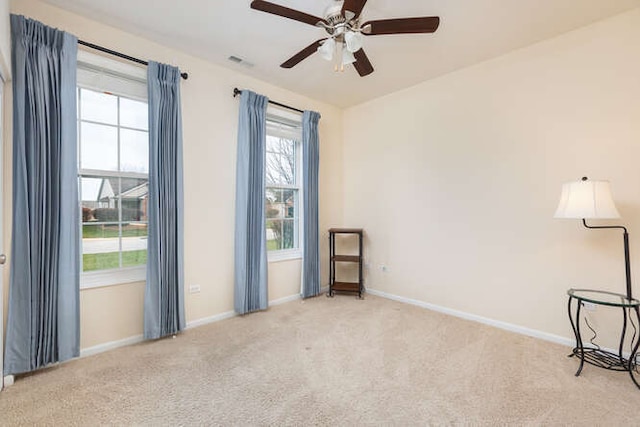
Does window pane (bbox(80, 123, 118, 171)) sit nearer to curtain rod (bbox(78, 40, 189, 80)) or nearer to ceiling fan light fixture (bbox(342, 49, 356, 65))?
curtain rod (bbox(78, 40, 189, 80))

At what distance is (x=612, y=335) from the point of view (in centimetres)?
245

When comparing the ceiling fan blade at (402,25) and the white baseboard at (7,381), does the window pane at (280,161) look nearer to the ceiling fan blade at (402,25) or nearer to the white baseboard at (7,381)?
the ceiling fan blade at (402,25)

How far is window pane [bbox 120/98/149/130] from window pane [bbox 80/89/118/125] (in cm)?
5

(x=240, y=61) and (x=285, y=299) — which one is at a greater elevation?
(x=240, y=61)

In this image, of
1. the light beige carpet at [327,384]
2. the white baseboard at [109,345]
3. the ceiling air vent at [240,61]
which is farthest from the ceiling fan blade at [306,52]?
the white baseboard at [109,345]

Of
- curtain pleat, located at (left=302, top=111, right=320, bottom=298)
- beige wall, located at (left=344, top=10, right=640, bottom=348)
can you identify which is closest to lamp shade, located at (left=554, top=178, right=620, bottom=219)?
beige wall, located at (left=344, top=10, right=640, bottom=348)

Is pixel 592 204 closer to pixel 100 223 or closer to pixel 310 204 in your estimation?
pixel 310 204

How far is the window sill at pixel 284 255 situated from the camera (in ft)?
12.5

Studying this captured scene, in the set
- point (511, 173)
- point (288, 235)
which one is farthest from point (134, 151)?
point (511, 173)

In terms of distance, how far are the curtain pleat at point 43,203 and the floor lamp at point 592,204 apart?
386 cm

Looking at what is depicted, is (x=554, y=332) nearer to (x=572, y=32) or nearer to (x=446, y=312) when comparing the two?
(x=446, y=312)

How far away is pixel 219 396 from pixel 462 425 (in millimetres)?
1507

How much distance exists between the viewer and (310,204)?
4.03 metres

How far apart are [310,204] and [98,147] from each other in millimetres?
2389
